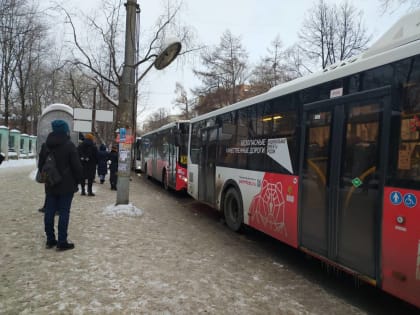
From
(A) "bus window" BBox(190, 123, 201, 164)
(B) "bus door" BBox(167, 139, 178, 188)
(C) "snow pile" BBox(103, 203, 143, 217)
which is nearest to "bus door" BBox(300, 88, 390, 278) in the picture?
(C) "snow pile" BBox(103, 203, 143, 217)

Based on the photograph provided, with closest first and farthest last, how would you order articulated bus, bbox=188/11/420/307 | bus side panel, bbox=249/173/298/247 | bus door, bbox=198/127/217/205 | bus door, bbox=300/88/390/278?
articulated bus, bbox=188/11/420/307, bus door, bbox=300/88/390/278, bus side panel, bbox=249/173/298/247, bus door, bbox=198/127/217/205

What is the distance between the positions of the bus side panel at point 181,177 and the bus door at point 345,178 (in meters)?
7.79

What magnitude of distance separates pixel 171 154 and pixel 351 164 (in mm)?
10457

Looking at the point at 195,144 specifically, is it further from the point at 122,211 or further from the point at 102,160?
the point at 102,160

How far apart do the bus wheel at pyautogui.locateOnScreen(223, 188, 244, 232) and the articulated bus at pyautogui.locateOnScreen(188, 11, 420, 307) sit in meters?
0.37

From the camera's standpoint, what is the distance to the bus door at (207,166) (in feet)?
29.1

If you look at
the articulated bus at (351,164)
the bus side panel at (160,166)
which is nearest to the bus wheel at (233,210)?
the articulated bus at (351,164)

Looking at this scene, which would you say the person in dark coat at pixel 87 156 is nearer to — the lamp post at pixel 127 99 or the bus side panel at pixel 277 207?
the lamp post at pixel 127 99

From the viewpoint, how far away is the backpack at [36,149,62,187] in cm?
487

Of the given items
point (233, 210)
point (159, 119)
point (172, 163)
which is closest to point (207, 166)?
point (233, 210)

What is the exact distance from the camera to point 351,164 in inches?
162

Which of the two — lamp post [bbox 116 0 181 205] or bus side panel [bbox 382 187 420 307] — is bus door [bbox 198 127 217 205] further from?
bus side panel [bbox 382 187 420 307]

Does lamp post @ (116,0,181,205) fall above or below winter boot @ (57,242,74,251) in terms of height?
above

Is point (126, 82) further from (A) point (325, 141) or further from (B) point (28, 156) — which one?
(B) point (28, 156)
